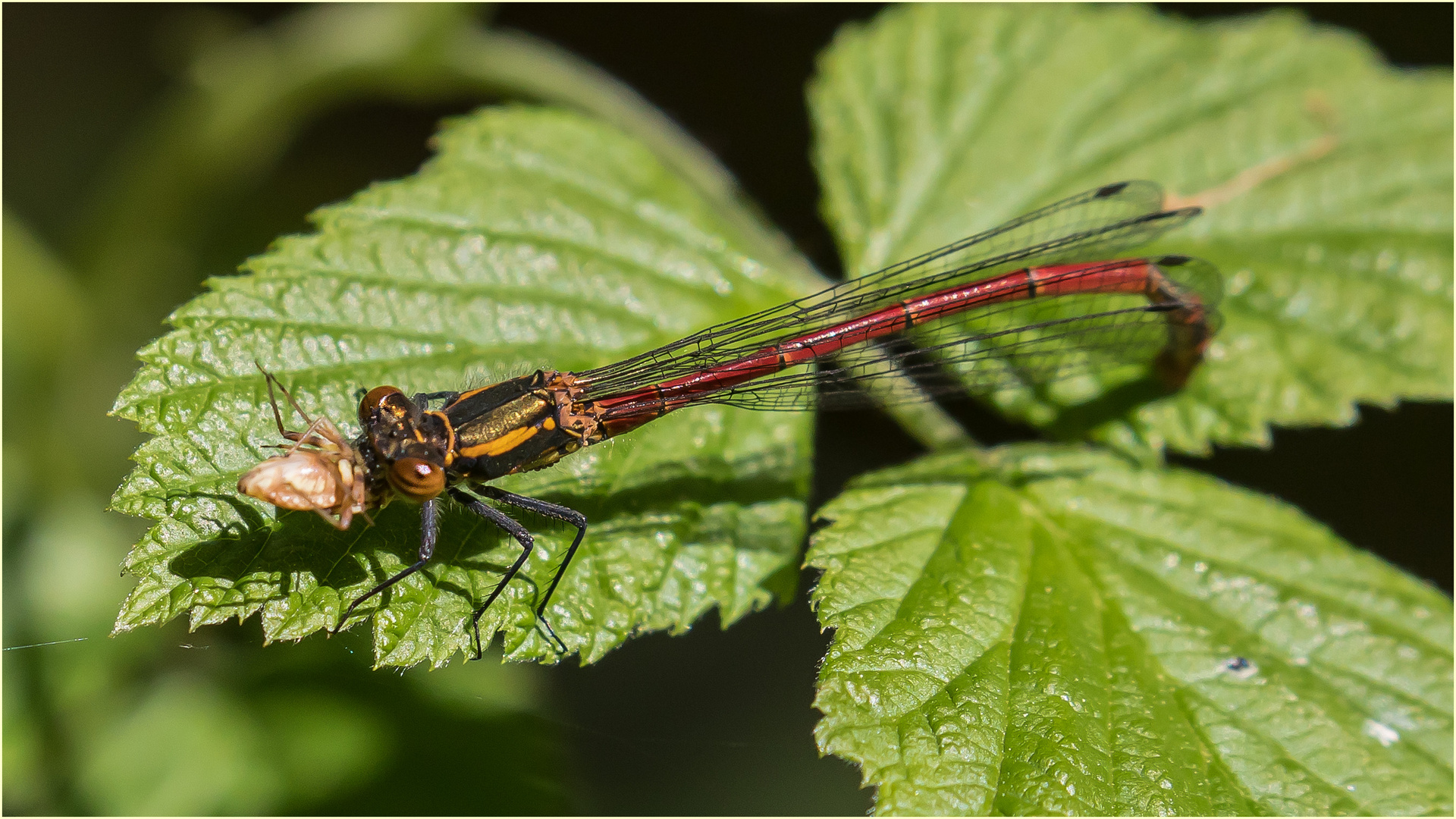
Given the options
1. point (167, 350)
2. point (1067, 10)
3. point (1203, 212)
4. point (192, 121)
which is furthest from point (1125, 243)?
point (192, 121)

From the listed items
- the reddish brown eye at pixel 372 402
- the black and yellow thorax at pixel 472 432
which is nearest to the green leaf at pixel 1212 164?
the black and yellow thorax at pixel 472 432

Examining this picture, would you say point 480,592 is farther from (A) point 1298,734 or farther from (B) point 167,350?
Answer: (A) point 1298,734

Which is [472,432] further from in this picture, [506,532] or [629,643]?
[629,643]

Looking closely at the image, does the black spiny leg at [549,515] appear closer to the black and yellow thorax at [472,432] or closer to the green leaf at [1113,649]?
the black and yellow thorax at [472,432]

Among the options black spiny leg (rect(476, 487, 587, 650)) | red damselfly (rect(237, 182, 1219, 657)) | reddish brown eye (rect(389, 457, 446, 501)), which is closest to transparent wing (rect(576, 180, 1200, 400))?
red damselfly (rect(237, 182, 1219, 657))

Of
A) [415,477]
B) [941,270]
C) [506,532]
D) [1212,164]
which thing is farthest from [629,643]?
[1212,164]

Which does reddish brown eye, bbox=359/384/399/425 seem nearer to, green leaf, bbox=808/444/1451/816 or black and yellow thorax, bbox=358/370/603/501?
black and yellow thorax, bbox=358/370/603/501

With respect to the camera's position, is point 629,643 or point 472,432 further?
point 629,643
